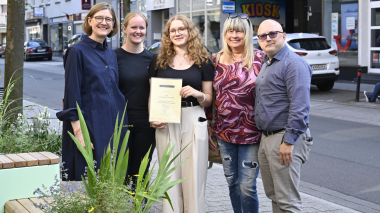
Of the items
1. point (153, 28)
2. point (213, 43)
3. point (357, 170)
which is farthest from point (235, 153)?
point (153, 28)

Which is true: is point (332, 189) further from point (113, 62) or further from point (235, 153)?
point (113, 62)

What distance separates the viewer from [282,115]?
3281 mm

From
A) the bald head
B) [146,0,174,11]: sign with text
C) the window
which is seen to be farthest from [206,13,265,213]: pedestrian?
[146,0,174,11]: sign with text

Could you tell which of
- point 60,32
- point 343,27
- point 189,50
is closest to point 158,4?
point 343,27

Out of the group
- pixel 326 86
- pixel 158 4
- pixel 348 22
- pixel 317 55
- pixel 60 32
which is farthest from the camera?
pixel 60 32

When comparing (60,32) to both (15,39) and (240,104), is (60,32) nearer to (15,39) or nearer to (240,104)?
(15,39)

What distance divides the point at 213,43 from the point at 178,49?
68.3ft

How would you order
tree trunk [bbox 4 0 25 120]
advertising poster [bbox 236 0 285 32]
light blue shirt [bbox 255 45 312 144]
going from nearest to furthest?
light blue shirt [bbox 255 45 312 144] → tree trunk [bbox 4 0 25 120] → advertising poster [bbox 236 0 285 32]

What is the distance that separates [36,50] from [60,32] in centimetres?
721

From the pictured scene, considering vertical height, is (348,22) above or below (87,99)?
above

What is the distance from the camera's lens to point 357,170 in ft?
21.6

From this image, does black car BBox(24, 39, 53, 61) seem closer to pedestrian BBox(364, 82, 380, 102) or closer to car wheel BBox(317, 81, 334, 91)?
car wheel BBox(317, 81, 334, 91)

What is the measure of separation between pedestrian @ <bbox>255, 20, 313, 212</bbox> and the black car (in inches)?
1367

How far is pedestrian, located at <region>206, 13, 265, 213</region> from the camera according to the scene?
366 cm
